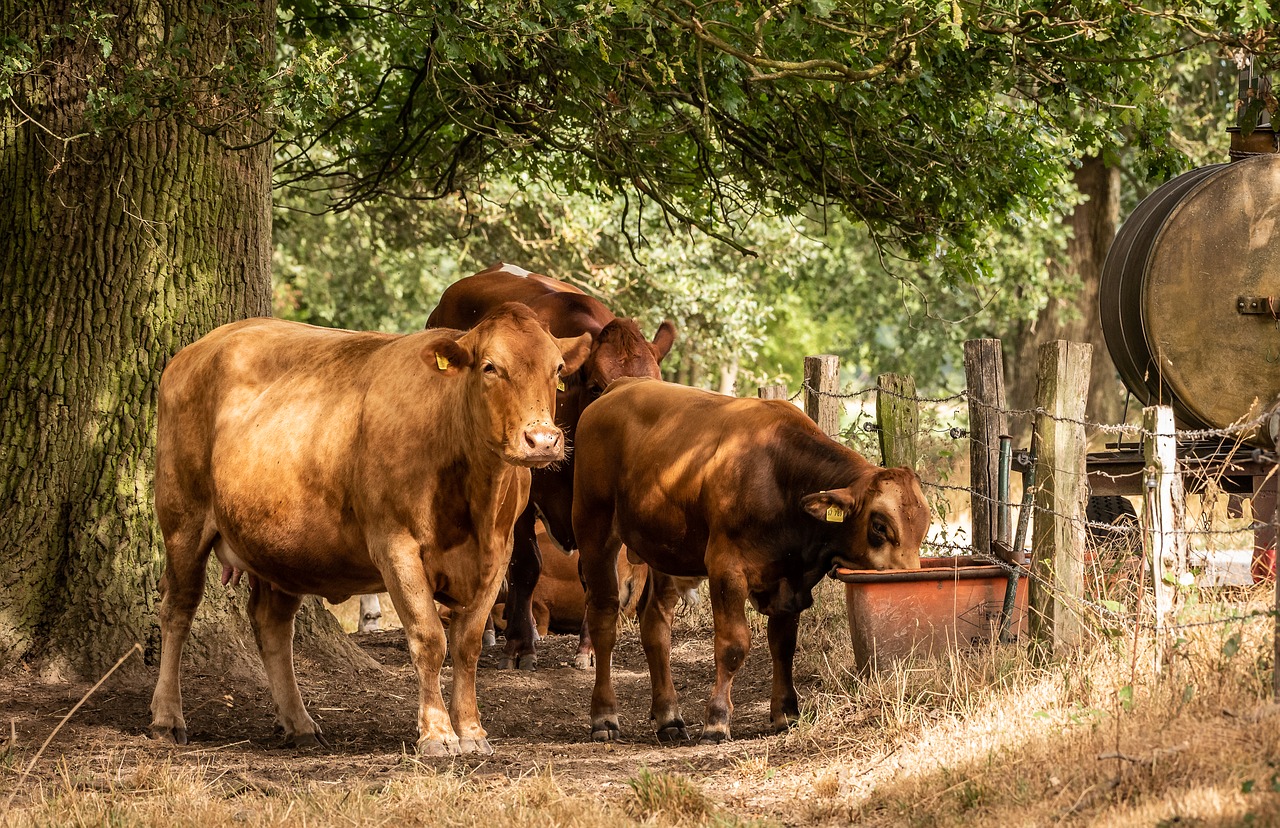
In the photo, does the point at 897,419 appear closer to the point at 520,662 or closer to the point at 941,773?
the point at 520,662

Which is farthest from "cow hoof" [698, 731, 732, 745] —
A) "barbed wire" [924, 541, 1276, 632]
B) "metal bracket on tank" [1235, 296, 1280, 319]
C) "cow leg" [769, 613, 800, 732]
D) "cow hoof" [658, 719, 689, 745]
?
"metal bracket on tank" [1235, 296, 1280, 319]

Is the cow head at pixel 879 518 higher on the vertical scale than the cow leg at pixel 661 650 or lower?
higher

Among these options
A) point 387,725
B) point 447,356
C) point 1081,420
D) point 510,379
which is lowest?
point 387,725

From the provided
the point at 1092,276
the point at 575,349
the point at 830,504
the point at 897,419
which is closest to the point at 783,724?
the point at 830,504

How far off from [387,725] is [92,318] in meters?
2.76

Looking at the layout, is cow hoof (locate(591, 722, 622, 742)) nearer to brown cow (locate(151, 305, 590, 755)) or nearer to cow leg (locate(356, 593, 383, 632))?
brown cow (locate(151, 305, 590, 755))

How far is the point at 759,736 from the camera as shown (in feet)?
21.7

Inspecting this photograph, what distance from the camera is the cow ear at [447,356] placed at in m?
6.20

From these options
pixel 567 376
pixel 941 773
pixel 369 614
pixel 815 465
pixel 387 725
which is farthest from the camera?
pixel 369 614

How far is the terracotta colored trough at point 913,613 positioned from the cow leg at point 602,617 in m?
1.21

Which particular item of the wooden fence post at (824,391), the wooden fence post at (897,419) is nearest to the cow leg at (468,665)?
the wooden fence post at (897,419)

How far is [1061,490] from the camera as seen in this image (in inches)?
249

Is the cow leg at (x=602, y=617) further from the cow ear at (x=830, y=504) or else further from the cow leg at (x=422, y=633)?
the cow ear at (x=830, y=504)

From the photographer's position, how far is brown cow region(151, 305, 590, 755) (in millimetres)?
6184
